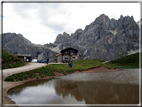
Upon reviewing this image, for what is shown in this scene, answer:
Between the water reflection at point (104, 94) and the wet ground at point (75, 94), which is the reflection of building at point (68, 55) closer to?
the wet ground at point (75, 94)

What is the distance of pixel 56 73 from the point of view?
2755cm

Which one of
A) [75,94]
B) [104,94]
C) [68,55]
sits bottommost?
[75,94]

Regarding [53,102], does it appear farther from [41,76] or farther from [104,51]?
[104,51]

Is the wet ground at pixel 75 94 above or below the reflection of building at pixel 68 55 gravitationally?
below

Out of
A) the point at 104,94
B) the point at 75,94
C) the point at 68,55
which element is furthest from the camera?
the point at 68,55

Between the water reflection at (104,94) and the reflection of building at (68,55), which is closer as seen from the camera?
the water reflection at (104,94)

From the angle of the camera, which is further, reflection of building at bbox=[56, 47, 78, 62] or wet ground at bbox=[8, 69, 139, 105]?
reflection of building at bbox=[56, 47, 78, 62]

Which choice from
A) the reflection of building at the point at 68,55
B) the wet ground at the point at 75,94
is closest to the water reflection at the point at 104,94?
the wet ground at the point at 75,94

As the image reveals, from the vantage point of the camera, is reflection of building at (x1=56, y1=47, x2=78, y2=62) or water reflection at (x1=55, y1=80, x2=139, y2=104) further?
reflection of building at (x1=56, y1=47, x2=78, y2=62)

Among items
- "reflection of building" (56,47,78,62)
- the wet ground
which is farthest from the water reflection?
"reflection of building" (56,47,78,62)

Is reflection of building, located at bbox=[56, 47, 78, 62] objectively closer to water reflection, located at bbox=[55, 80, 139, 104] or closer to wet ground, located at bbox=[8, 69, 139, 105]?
wet ground, located at bbox=[8, 69, 139, 105]

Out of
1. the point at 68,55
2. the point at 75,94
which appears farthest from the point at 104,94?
the point at 68,55

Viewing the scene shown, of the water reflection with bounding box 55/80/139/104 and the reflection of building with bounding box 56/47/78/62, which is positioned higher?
the reflection of building with bounding box 56/47/78/62

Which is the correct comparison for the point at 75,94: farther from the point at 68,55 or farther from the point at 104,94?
the point at 68,55
